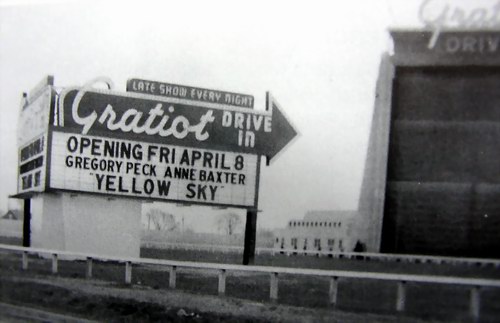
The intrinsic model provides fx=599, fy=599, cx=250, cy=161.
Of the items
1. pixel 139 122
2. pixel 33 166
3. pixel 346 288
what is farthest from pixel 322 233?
pixel 33 166

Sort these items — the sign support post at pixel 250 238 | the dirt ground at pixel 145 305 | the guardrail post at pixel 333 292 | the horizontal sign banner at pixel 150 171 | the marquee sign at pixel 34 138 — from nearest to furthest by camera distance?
the dirt ground at pixel 145 305 → the guardrail post at pixel 333 292 → the sign support post at pixel 250 238 → the horizontal sign banner at pixel 150 171 → the marquee sign at pixel 34 138

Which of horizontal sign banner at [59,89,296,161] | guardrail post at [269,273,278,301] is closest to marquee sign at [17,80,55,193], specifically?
horizontal sign banner at [59,89,296,161]

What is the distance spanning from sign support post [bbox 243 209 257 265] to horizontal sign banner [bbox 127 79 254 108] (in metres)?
3.03

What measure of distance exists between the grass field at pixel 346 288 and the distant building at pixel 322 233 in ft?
5.01

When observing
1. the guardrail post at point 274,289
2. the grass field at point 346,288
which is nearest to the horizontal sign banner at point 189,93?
the grass field at point 346,288

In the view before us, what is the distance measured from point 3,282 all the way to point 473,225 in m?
9.92

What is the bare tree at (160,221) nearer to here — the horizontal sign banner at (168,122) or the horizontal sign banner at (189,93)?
the horizontal sign banner at (168,122)

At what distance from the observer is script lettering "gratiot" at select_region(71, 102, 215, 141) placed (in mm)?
15828

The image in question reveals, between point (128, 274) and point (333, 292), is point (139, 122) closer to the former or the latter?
point (128, 274)

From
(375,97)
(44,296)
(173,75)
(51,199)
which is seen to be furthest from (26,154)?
(375,97)

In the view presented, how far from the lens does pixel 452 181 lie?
1341cm

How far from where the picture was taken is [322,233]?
24.7m

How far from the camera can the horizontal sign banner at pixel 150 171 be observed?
16.0 metres

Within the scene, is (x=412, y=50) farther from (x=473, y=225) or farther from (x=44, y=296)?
(x=44, y=296)
